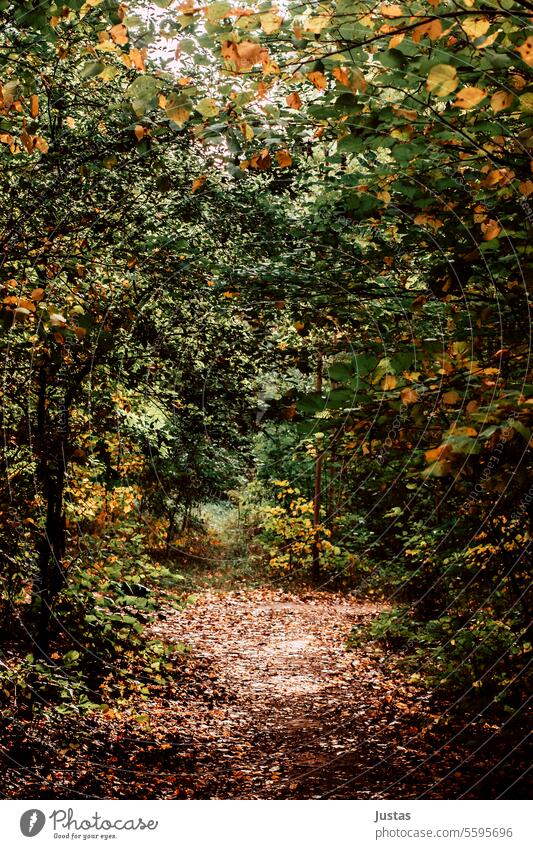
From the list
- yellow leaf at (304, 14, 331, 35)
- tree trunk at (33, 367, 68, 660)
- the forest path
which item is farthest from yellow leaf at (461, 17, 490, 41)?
the forest path

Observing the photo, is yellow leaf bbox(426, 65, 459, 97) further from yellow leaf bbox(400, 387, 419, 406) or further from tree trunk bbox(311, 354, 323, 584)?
tree trunk bbox(311, 354, 323, 584)

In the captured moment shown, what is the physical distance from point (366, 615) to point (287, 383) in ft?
15.1

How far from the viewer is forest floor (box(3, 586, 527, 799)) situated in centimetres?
514

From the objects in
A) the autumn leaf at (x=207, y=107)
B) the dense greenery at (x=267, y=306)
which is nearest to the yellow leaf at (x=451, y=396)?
the dense greenery at (x=267, y=306)

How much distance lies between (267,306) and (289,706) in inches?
190

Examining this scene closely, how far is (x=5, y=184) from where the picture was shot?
5852mm

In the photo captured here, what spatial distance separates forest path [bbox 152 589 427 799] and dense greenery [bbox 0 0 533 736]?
75cm

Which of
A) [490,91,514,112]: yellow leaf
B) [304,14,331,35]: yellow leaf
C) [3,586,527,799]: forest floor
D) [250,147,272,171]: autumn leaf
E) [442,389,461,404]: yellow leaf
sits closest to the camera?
[490,91,514,112]: yellow leaf

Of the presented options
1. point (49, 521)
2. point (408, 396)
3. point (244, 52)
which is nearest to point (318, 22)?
point (244, 52)

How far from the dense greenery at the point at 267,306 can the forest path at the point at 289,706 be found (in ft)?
2.46

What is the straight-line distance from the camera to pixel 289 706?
26.1 feet

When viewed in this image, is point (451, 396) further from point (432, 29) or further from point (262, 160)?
point (262, 160)

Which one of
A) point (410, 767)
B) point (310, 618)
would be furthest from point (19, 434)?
point (310, 618)

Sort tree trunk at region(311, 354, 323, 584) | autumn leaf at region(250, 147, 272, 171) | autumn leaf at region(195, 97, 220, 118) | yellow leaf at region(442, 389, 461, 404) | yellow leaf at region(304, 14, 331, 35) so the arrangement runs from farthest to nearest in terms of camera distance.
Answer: tree trunk at region(311, 354, 323, 584)
autumn leaf at region(250, 147, 272, 171)
autumn leaf at region(195, 97, 220, 118)
yellow leaf at region(442, 389, 461, 404)
yellow leaf at region(304, 14, 331, 35)
